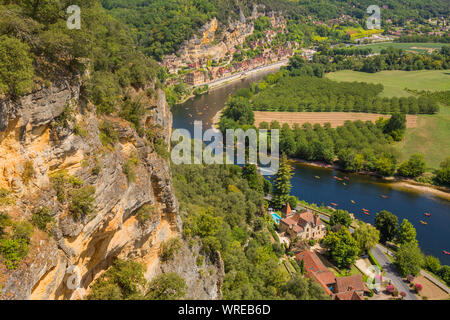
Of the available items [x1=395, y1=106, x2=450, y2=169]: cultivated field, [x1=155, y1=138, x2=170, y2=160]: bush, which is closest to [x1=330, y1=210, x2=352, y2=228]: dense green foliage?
[x1=155, y1=138, x2=170, y2=160]: bush

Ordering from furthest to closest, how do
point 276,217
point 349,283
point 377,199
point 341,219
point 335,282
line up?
point 377,199
point 276,217
point 341,219
point 335,282
point 349,283

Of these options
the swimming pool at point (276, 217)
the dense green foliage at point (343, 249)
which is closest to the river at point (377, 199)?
the swimming pool at point (276, 217)

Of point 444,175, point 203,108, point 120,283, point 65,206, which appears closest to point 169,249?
point 120,283

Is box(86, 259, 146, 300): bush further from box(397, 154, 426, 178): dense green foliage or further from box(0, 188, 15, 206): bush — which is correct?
box(397, 154, 426, 178): dense green foliage

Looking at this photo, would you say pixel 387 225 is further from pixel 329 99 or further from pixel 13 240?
pixel 329 99

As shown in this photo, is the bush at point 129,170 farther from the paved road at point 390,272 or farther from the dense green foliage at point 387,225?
the dense green foliage at point 387,225

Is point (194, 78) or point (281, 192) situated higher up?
point (194, 78)
